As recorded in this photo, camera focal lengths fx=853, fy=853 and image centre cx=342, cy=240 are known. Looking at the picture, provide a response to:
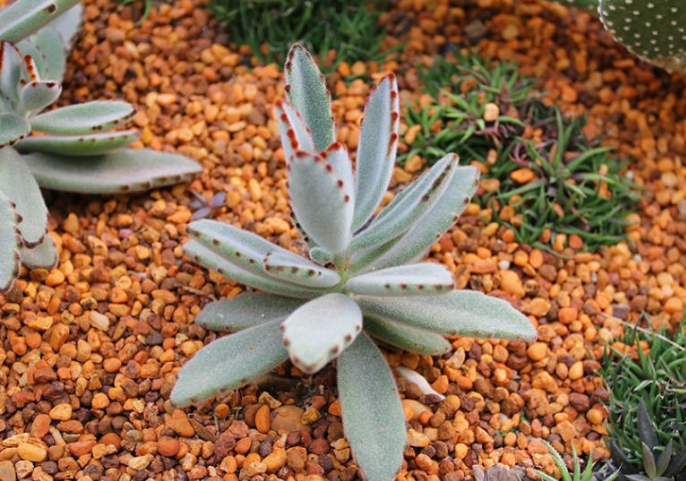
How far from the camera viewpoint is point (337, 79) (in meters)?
2.36

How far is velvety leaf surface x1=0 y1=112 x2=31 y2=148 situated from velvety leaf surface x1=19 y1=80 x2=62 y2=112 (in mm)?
34

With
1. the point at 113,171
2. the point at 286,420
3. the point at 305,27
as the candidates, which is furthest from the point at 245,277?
the point at 305,27

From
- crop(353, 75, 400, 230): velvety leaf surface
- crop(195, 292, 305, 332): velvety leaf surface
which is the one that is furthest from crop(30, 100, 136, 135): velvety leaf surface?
crop(353, 75, 400, 230): velvety leaf surface

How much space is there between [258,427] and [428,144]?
872 mm

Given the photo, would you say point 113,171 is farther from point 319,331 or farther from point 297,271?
point 319,331

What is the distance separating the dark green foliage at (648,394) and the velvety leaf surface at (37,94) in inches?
52.9

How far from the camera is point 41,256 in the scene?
6.23 feet

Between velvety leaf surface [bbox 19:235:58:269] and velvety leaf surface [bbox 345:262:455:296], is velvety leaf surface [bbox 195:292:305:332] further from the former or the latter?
velvety leaf surface [bbox 19:235:58:269]

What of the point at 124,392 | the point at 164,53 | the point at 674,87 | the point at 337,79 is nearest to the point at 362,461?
the point at 124,392

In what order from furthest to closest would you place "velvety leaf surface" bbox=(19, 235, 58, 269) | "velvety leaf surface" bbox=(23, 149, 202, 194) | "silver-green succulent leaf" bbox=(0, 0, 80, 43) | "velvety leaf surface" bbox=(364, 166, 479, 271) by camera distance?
"velvety leaf surface" bbox=(23, 149, 202, 194)
"velvety leaf surface" bbox=(19, 235, 58, 269)
"silver-green succulent leaf" bbox=(0, 0, 80, 43)
"velvety leaf surface" bbox=(364, 166, 479, 271)

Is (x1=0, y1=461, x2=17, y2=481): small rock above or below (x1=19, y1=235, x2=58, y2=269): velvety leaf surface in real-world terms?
below

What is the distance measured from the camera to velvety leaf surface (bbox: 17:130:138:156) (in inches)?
77.0

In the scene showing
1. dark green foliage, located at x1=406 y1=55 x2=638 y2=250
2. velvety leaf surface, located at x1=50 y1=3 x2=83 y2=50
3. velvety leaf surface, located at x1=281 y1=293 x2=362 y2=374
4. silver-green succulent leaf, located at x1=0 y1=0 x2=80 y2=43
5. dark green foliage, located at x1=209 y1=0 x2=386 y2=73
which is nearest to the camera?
velvety leaf surface, located at x1=281 y1=293 x2=362 y2=374

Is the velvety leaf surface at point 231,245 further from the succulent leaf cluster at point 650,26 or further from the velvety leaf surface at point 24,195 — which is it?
the succulent leaf cluster at point 650,26
